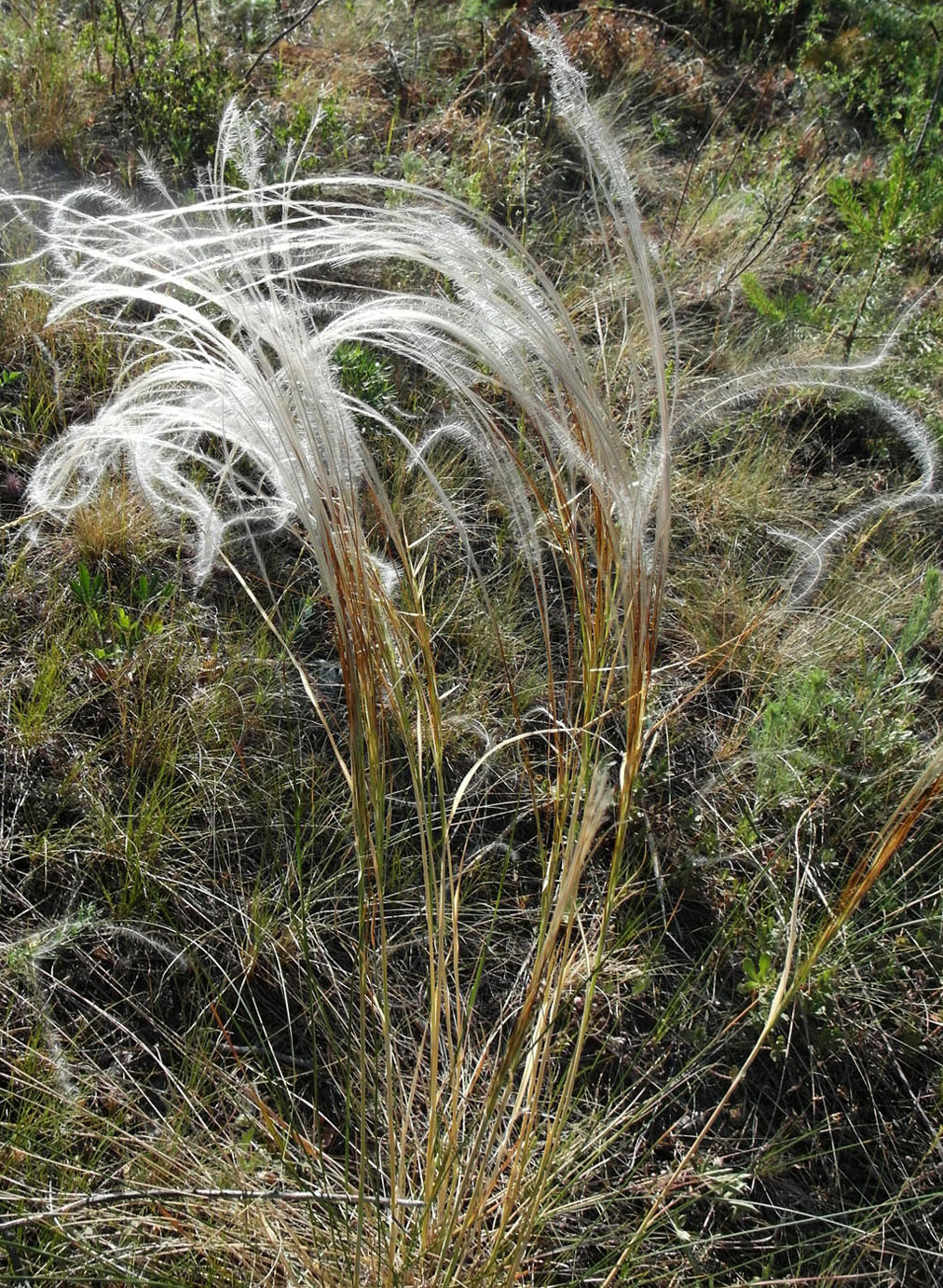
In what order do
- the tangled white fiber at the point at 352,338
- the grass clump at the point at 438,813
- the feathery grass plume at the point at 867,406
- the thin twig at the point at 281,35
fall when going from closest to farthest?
1. the tangled white fiber at the point at 352,338
2. the grass clump at the point at 438,813
3. the feathery grass plume at the point at 867,406
4. the thin twig at the point at 281,35

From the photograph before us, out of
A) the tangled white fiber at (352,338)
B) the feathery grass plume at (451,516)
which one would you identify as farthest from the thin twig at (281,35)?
the feathery grass plume at (451,516)

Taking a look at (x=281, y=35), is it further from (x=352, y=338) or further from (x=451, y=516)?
(x=451, y=516)

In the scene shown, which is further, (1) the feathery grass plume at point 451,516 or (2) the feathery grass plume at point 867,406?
(2) the feathery grass plume at point 867,406

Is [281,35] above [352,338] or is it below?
above

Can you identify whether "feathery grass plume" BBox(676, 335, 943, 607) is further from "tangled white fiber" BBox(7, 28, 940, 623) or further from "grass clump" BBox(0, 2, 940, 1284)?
"tangled white fiber" BBox(7, 28, 940, 623)

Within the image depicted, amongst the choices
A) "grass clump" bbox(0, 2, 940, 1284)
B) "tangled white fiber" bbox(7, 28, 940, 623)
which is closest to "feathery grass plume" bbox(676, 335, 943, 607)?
"grass clump" bbox(0, 2, 940, 1284)

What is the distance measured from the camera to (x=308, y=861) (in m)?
1.83

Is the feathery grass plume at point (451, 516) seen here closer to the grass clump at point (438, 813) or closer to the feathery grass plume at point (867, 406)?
the grass clump at point (438, 813)

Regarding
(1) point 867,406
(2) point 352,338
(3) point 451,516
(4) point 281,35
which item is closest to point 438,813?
(3) point 451,516

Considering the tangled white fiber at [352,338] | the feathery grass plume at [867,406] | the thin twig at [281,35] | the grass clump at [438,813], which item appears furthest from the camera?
the thin twig at [281,35]

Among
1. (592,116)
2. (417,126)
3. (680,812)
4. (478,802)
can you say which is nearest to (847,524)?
(680,812)

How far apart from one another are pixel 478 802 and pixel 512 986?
36 centimetres

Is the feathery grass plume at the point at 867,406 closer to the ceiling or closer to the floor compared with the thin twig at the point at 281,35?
closer to the floor

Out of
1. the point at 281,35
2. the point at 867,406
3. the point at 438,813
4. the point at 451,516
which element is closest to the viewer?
the point at 451,516
